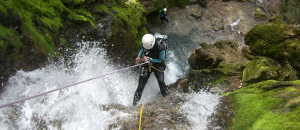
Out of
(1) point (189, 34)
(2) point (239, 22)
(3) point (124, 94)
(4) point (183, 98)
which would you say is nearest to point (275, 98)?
(4) point (183, 98)

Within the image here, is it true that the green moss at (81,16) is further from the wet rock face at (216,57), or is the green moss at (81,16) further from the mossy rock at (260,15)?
the mossy rock at (260,15)

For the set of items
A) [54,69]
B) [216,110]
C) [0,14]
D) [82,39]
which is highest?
[0,14]

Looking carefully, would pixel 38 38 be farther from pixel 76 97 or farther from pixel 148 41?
pixel 148 41

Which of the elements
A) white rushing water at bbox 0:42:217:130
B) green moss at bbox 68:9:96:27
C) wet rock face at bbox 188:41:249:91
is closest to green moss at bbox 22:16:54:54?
white rushing water at bbox 0:42:217:130

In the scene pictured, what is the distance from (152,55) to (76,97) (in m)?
2.65

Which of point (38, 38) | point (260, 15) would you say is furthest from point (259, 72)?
point (260, 15)

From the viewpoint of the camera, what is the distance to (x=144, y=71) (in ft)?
29.0

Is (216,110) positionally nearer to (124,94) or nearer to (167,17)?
(124,94)

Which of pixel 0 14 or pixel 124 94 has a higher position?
pixel 0 14

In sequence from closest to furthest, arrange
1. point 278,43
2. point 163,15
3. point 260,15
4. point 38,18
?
point 38,18 < point 278,43 < point 163,15 < point 260,15

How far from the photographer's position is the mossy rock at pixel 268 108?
5.11 meters

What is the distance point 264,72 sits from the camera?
8.55 metres

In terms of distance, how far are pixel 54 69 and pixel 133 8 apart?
199 inches

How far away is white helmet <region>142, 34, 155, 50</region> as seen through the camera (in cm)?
805
